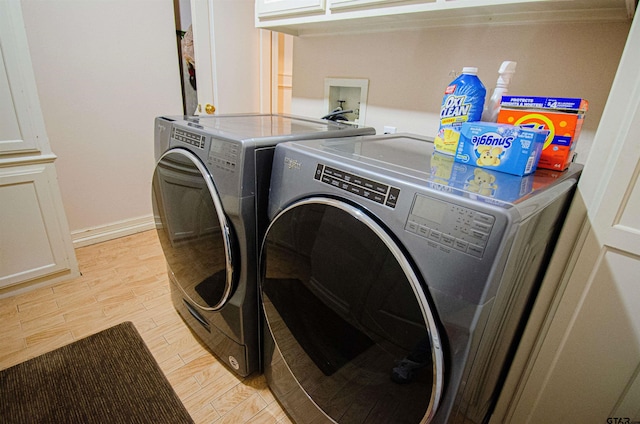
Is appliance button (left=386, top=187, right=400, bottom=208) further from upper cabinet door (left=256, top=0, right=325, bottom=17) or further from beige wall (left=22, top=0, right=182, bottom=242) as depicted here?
beige wall (left=22, top=0, right=182, bottom=242)

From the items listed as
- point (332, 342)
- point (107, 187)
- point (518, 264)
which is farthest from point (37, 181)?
point (518, 264)

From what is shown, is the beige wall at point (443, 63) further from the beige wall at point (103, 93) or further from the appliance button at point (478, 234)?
the beige wall at point (103, 93)

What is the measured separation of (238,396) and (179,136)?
1.02 meters

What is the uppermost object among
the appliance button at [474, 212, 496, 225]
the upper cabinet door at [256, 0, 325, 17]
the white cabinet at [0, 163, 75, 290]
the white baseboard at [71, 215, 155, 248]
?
the upper cabinet door at [256, 0, 325, 17]

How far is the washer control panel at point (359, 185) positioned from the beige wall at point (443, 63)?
2.55ft

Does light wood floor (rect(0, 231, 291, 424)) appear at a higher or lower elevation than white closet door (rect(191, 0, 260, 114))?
lower

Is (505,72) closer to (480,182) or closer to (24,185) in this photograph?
(480,182)

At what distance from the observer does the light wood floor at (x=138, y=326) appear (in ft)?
3.92

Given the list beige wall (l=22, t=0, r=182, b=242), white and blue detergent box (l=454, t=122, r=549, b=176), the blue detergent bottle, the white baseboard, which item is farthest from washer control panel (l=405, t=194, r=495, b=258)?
the white baseboard

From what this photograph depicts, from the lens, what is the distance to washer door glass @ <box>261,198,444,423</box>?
626 mm

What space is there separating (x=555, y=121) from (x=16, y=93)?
2.13 meters

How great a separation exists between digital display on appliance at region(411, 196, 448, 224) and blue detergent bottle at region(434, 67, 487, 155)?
16.3 inches

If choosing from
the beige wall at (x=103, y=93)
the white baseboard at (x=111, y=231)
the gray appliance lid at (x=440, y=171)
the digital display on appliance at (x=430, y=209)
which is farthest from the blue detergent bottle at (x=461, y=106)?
the white baseboard at (x=111, y=231)

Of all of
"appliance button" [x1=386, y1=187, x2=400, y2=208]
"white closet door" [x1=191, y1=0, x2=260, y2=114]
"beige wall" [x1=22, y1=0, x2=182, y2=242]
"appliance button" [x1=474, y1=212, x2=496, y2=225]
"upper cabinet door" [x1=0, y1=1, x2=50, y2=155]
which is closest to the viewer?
"appliance button" [x1=474, y1=212, x2=496, y2=225]
